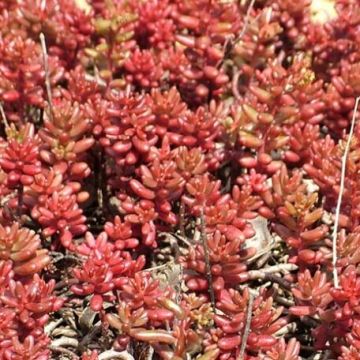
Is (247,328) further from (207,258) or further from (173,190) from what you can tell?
(173,190)

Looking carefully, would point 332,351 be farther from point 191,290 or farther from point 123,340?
point 123,340

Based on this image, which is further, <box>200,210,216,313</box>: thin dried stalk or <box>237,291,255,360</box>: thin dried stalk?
<box>200,210,216,313</box>: thin dried stalk

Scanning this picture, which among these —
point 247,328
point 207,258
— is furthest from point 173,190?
point 247,328

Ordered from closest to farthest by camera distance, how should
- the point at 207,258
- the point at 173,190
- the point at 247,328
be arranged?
1. the point at 247,328
2. the point at 207,258
3. the point at 173,190

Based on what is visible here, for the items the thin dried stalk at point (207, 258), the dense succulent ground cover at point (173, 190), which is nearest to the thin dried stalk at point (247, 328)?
the dense succulent ground cover at point (173, 190)

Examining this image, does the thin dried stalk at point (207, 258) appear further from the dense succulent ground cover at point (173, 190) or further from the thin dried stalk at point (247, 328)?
the thin dried stalk at point (247, 328)

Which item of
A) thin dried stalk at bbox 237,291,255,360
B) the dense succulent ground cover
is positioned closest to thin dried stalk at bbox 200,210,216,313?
the dense succulent ground cover

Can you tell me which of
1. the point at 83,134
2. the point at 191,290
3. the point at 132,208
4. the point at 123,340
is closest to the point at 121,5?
the point at 83,134

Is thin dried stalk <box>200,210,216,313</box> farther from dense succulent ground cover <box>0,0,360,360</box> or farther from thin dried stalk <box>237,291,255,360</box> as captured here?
thin dried stalk <box>237,291,255,360</box>
